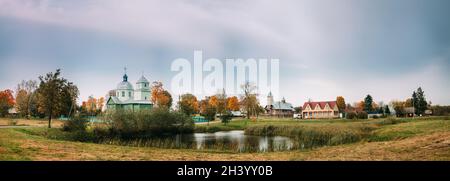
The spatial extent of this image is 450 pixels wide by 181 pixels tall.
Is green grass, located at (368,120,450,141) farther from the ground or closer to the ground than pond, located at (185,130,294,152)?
farther from the ground

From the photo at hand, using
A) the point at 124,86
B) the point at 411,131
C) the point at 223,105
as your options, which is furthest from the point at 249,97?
the point at 411,131

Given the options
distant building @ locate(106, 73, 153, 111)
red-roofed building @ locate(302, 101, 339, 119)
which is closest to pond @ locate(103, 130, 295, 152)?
distant building @ locate(106, 73, 153, 111)

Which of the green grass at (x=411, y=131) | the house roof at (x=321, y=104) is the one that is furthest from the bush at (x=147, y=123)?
the house roof at (x=321, y=104)

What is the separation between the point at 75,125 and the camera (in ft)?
103

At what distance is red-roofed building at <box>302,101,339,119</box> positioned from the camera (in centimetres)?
7844

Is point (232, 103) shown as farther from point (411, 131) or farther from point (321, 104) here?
point (411, 131)

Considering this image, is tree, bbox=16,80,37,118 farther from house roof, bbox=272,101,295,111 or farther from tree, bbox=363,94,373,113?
tree, bbox=363,94,373,113

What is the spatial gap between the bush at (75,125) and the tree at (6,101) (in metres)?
34.4

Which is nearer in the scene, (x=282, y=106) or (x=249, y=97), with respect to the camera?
(x=249, y=97)

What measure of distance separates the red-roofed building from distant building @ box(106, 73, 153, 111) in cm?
3824

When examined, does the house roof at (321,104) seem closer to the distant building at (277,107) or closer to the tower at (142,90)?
the distant building at (277,107)

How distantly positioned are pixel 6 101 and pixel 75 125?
1774 inches
